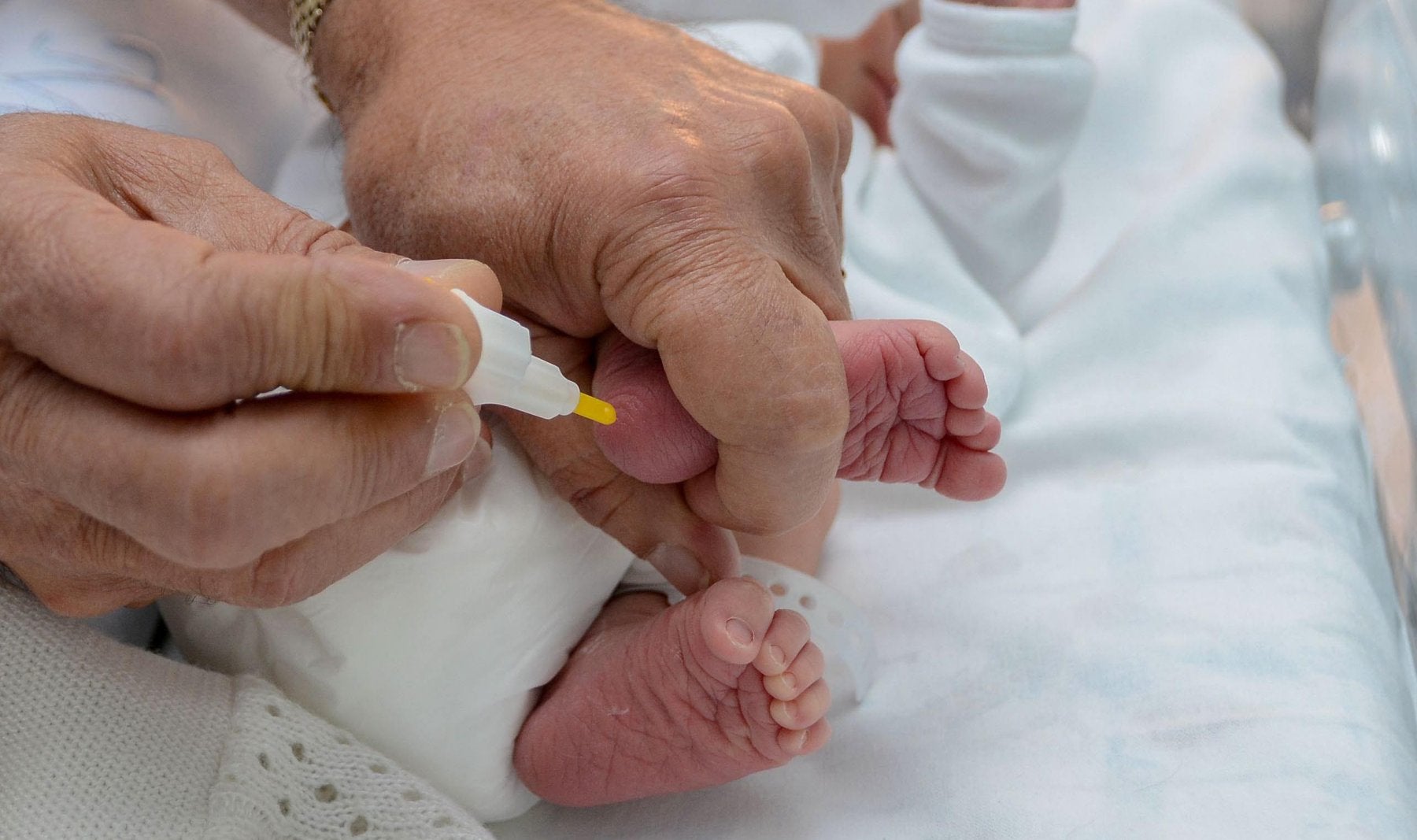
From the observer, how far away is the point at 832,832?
792 millimetres

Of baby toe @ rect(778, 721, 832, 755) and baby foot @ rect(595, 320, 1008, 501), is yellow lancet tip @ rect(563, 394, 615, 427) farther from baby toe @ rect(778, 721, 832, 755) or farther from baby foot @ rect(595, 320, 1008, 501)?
baby toe @ rect(778, 721, 832, 755)

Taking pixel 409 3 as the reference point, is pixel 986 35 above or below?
below

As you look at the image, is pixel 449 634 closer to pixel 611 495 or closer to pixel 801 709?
pixel 611 495

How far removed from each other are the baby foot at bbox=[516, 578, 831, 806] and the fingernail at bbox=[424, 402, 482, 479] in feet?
0.75

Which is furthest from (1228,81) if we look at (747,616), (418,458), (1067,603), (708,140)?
(418,458)

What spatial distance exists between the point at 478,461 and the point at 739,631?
0.20m

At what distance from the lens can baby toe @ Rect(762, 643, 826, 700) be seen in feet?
2.31

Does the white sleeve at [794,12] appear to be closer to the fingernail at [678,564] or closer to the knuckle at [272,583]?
the fingernail at [678,564]

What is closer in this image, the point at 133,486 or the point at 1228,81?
the point at 133,486

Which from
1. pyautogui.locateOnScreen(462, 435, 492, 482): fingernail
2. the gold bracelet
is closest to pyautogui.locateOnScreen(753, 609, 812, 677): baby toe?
pyautogui.locateOnScreen(462, 435, 492, 482): fingernail

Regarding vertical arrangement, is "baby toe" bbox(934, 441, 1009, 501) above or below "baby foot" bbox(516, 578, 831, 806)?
above

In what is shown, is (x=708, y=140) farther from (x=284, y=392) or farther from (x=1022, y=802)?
(x=1022, y=802)

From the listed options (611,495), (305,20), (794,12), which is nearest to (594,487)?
(611,495)

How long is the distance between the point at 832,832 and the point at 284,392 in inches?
19.9
